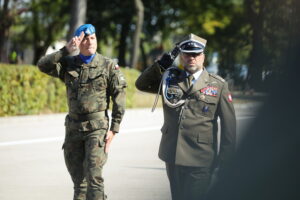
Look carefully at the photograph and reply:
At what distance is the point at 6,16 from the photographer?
37.5 m

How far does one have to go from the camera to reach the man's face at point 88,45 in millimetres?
5312

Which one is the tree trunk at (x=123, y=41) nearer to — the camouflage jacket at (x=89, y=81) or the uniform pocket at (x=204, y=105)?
the camouflage jacket at (x=89, y=81)

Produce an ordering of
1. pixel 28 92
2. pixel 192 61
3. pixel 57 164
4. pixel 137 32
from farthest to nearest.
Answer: pixel 137 32 < pixel 28 92 < pixel 57 164 < pixel 192 61

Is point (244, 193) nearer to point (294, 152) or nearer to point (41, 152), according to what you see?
point (294, 152)

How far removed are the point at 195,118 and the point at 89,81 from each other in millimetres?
1249

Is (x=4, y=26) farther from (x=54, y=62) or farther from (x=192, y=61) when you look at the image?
(x=192, y=61)

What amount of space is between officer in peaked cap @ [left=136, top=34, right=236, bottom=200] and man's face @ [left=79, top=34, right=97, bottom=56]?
3.06 ft

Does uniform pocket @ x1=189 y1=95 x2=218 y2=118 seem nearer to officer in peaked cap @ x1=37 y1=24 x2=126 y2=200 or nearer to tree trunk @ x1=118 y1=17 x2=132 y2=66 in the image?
officer in peaked cap @ x1=37 y1=24 x2=126 y2=200

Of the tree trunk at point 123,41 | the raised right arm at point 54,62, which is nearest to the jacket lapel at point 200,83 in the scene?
the raised right arm at point 54,62

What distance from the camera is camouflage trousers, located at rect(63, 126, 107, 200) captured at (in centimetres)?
526

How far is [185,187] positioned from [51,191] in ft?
10.7

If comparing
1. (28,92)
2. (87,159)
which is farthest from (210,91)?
(28,92)

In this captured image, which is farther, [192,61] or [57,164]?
[57,164]

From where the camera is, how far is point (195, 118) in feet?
14.7
